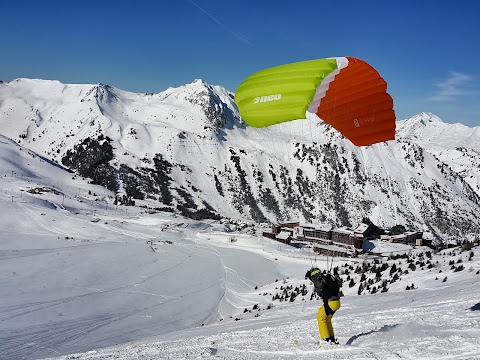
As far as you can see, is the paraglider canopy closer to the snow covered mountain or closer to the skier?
the skier

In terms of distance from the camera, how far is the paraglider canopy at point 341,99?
13109 mm

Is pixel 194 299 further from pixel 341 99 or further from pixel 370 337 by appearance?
pixel 370 337

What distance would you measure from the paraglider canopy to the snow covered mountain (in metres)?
97.6

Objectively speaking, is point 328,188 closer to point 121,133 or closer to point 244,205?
point 244,205

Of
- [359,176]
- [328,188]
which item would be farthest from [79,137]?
[359,176]

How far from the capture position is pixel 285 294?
2034 centimetres

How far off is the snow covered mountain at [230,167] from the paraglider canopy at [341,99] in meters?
97.6

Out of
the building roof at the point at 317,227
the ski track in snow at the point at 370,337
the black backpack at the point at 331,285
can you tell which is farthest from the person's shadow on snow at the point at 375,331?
the building roof at the point at 317,227

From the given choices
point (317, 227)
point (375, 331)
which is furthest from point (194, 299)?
point (317, 227)

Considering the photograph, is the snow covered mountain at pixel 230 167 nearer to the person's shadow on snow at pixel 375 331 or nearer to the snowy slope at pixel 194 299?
the snowy slope at pixel 194 299

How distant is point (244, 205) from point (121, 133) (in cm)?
6404

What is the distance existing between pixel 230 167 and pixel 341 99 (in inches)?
5697

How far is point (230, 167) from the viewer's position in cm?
15775

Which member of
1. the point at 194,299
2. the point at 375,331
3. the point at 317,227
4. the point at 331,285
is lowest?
the point at 194,299
